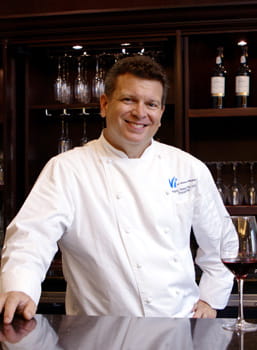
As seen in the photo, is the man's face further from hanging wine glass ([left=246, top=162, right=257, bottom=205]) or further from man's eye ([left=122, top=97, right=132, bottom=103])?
hanging wine glass ([left=246, top=162, right=257, bottom=205])

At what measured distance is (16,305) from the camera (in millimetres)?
1229

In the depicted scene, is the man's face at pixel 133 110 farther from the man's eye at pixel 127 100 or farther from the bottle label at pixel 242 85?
the bottle label at pixel 242 85

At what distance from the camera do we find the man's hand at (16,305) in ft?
3.90

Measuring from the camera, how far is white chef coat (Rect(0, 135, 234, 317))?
5.64 feet

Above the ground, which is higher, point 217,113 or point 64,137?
point 217,113

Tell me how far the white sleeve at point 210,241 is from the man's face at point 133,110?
28 cm

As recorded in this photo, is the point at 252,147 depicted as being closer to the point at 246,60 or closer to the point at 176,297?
the point at 246,60

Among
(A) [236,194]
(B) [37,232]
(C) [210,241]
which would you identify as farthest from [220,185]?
(B) [37,232]

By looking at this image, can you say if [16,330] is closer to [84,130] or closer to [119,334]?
[119,334]

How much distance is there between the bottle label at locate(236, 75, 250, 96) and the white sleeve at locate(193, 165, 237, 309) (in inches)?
45.5

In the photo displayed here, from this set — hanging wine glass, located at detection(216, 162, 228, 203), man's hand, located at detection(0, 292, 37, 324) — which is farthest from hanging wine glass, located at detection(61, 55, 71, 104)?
man's hand, located at detection(0, 292, 37, 324)

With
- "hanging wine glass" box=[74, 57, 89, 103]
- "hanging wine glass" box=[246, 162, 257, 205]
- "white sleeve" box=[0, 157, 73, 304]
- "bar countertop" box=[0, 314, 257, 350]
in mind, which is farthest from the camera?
"hanging wine glass" box=[74, 57, 89, 103]

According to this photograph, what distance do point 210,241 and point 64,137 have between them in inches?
59.6

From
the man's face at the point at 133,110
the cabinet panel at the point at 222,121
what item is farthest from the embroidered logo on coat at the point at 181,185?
the cabinet panel at the point at 222,121
